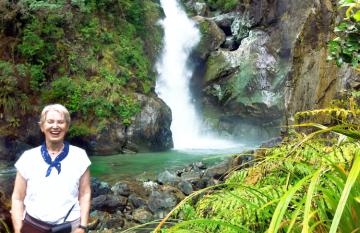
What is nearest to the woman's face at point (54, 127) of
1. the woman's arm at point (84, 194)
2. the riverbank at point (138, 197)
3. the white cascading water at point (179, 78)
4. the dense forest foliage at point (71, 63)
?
the woman's arm at point (84, 194)

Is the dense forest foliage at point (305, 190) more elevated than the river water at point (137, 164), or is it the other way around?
the dense forest foliage at point (305, 190)

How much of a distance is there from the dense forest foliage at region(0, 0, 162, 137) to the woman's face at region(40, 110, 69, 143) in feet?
43.3

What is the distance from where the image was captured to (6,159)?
13875mm

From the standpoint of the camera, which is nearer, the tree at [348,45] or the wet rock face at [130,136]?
the tree at [348,45]

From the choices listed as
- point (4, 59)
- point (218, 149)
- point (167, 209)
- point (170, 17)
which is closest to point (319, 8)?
point (167, 209)

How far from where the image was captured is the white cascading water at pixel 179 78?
74.7 feet

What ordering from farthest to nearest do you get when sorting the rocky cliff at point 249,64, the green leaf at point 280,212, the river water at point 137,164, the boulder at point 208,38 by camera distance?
the boulder at point 208,38 < the rocky cliff at point 249,64 < the river water at point 137,164 < the green leaf at point 280,212

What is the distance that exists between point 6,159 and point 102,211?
6864 mm

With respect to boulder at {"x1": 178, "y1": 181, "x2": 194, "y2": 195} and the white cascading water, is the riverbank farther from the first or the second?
the white cascading water

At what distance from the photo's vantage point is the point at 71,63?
17.6 metres

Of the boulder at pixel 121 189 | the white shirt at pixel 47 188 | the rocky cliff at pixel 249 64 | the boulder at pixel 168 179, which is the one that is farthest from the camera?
the rocky cliff at pixel 249 64

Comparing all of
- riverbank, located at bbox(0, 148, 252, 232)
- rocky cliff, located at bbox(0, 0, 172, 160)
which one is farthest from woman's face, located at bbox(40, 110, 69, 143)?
rocky cliff, located at bbox(0, 0, 172, 160)

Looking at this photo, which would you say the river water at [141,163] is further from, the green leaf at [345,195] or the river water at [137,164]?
the green leaf at [345,195]

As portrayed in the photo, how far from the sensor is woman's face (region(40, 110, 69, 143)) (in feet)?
9.11
